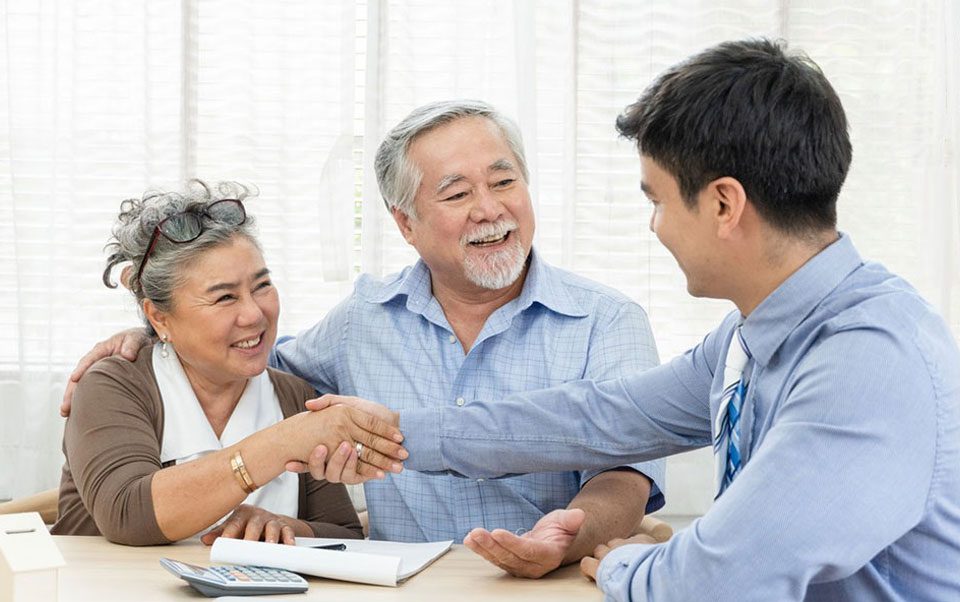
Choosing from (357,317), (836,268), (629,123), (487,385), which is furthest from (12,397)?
(836,268)

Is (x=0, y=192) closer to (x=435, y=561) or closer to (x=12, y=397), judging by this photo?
(x=12, y=397)

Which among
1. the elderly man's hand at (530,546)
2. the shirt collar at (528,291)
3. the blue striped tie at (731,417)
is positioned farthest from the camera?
the shirt collar at (528,291)

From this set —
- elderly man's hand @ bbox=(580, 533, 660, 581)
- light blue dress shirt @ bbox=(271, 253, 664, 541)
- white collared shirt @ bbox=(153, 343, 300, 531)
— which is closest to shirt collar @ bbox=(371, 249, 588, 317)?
light blue dress shirt @ bbox=(271, 253, 664, 541)

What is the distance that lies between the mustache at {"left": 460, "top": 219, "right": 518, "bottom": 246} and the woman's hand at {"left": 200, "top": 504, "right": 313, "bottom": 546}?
705 millimetres

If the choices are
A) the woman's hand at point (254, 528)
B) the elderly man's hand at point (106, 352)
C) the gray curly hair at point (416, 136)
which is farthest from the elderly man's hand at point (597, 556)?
the elderly man's hand at point (106, 352)

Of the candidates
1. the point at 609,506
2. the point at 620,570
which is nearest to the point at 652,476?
the point at 609,506

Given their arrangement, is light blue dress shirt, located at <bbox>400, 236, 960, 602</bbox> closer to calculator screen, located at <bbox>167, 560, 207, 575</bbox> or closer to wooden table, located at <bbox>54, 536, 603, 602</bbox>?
wooden table, located at <bbox>54, 536, 603, 602</bbox>

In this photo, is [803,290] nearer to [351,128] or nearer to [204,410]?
[204,410]

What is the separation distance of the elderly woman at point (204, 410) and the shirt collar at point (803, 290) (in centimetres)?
80

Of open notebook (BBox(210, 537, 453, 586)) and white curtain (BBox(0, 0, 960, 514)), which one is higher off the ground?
white curtain (BBox(0, 0, 960, 514))

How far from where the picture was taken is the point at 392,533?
2.43 m

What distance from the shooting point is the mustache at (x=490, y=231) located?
7.84ft

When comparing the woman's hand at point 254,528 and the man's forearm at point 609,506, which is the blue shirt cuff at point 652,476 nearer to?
the man's forearm at point 609,506

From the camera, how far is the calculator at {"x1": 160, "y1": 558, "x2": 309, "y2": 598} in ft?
5.20
